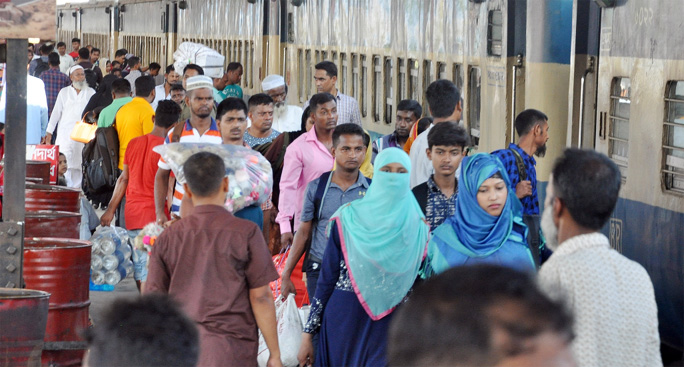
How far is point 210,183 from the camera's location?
4281 mm

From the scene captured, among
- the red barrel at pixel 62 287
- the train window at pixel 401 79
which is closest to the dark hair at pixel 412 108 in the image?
the train window at pixel 401 79

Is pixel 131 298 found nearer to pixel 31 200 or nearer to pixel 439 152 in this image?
pixel 439 152

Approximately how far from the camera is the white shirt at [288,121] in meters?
9.79

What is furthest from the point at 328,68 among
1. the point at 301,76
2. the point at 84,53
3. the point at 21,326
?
the point at 84,53

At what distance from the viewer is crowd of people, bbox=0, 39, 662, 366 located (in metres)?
1.38

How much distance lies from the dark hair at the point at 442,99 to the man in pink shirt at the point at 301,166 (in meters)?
0.69

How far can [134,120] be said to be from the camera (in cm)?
967

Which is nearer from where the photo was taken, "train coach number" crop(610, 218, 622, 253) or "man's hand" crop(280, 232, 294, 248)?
"man's hand" crop(280, 232, 294, 248)

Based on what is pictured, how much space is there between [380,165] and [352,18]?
955 cm

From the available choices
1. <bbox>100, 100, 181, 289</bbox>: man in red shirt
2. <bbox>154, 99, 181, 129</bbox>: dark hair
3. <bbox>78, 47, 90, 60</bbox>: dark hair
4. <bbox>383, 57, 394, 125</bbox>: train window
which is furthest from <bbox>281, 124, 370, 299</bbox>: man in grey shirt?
<bbox>78, 47, 90, 60</bbox>: dark hair

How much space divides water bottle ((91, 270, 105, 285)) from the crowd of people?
560 mm

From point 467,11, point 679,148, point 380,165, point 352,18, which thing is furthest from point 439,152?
point 352,18

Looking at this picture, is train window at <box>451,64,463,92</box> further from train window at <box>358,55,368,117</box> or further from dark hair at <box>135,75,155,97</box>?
train window at <box>358,55,368,117</box>

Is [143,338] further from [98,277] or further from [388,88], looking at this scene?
[388,88]
